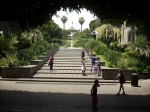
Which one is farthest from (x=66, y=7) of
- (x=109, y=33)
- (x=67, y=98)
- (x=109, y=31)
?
(x=109, y=33)

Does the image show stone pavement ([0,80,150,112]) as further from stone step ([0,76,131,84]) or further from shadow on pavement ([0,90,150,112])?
stone step ([0,76,131,84])

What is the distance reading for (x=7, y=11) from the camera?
41.7ft

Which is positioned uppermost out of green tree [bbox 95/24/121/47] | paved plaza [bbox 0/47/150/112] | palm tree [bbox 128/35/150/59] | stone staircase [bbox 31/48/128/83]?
green tree [bbox 95/24/121/47]

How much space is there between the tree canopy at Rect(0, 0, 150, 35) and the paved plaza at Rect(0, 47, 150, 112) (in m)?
3.66

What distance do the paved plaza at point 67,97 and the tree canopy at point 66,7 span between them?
12.0ft

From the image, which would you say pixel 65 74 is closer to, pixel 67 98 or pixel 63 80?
pixel 63 80

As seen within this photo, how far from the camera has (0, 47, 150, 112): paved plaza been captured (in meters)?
13.1

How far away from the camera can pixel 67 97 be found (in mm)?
15922

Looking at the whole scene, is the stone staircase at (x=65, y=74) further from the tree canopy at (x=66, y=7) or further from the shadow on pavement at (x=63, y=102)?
the tree canopy at (x=66, y=7)

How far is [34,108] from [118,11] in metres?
5.53

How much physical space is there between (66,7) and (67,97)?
5213mm

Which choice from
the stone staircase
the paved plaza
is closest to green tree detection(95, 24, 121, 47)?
the stone staircase

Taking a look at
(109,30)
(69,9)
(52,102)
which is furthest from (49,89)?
(109,30)

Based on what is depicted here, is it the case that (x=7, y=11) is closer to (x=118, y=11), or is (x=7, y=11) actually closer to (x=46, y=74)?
(x=118, y=11)
